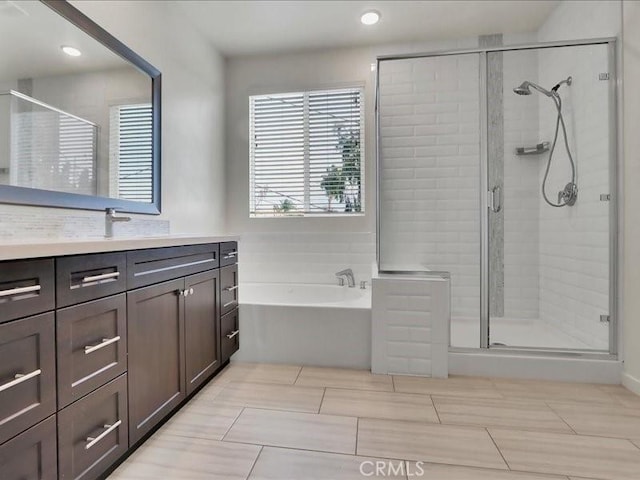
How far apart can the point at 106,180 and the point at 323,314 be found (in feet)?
4.99

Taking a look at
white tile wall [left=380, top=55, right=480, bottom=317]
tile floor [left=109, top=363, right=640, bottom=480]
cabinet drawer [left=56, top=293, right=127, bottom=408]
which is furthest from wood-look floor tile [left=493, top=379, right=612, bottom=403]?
cabinet drawer [left=56, top=293, right=127, bottom=408]

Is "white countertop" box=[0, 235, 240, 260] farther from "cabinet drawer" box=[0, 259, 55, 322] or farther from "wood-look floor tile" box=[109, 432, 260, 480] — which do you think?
"wood-look floor tile" box=[109, 432, 260, 480]

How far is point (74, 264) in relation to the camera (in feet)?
3.34

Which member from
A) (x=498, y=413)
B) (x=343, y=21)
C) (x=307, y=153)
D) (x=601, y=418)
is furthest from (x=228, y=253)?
(x=601, y=418)

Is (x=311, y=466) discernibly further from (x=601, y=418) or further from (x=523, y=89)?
(x=523, y=89)

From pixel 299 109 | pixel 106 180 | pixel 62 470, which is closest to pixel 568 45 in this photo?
pixel 299 109

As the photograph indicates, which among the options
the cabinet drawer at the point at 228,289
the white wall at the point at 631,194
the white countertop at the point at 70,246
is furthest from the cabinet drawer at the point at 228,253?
the white wall at the point at 631,194

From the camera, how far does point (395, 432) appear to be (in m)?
1.52

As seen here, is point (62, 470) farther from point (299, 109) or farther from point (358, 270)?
point (299, 109)

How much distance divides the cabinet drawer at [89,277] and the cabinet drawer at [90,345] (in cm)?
3

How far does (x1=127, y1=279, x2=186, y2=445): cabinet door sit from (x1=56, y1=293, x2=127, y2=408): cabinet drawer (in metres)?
0.06

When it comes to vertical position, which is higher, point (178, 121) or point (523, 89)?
point (523, 89)

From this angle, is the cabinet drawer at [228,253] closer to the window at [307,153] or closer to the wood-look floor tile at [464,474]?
the window at [307,153]

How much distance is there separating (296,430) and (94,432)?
814mm
